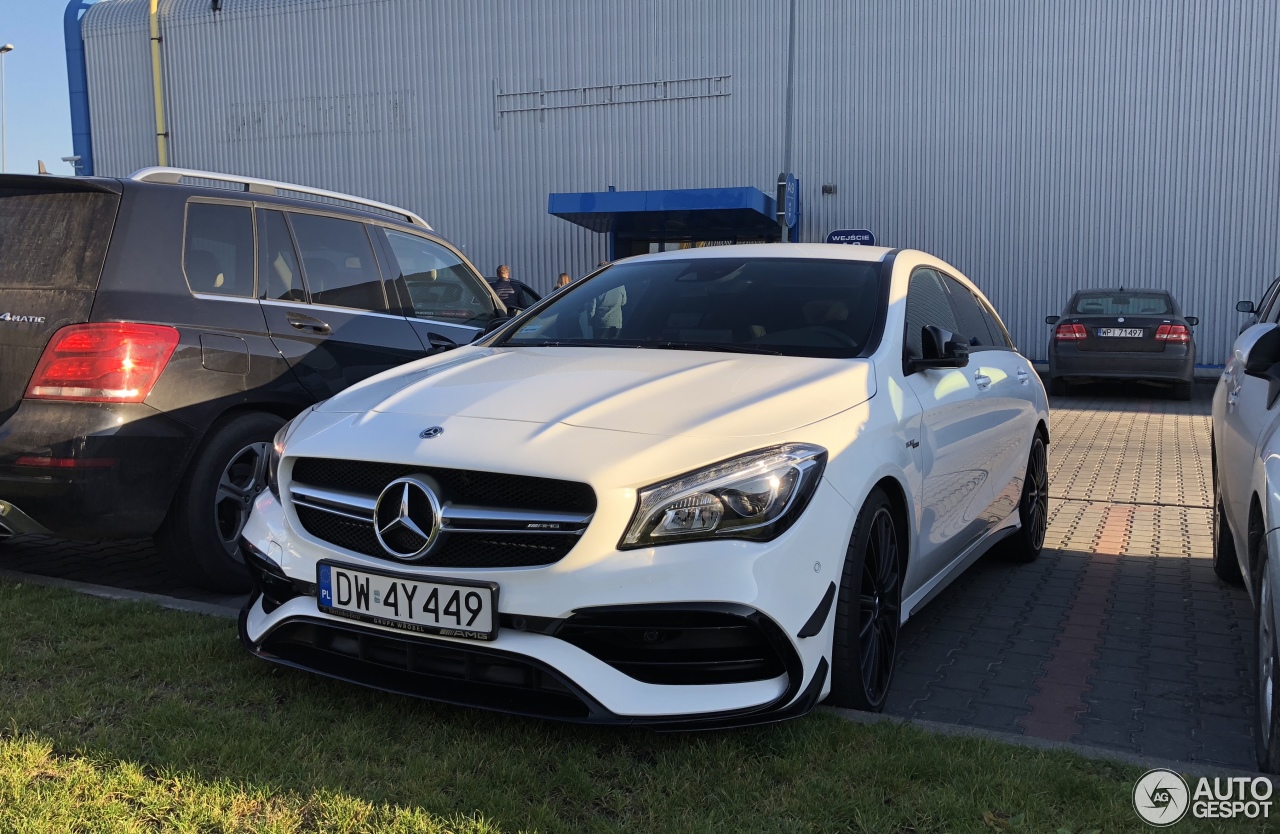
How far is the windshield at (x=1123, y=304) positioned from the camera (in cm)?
1397

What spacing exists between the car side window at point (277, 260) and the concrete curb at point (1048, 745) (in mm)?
3231

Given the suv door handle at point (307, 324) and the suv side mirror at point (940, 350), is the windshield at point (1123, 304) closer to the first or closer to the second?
the suv side mirror at point (940, 350)

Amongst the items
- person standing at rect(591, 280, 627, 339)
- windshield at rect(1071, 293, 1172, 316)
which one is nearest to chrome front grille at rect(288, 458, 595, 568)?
person standing at rect(591, 280, 627, 339)

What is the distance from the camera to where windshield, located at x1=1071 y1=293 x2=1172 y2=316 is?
14.0 m

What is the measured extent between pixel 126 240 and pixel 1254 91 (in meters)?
20.1

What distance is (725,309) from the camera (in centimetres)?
410

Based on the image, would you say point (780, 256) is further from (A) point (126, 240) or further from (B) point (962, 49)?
(B) point (962, 49)

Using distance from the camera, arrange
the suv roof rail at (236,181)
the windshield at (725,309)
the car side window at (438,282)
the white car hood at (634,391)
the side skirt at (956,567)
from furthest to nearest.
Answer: the car side window at (438,282), the suv roof rail at (236,181), the windshield at (725,309), the side skirt at (956,567), the white car hood at (634,391)

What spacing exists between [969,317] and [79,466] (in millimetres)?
3945

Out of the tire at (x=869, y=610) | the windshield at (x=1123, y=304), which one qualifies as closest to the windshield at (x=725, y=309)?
the tire at (x=869, y=610)

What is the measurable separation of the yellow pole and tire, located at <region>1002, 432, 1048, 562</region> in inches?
1039

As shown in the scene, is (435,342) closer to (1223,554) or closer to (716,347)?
(716,347)

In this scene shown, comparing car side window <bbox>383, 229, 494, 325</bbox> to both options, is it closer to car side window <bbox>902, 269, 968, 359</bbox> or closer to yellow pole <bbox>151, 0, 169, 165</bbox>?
car side window <bbox>902, 269, 968, 359</bbox>

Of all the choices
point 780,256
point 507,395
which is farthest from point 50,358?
point 780,256
